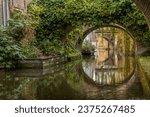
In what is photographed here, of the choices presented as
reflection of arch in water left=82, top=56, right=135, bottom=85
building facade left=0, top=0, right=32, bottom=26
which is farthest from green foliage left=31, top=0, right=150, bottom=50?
reflection of arch in water left=82, top=56, right=135, bottom=85

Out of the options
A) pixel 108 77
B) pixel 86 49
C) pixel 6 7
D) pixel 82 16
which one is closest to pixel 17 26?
pixel 6 7

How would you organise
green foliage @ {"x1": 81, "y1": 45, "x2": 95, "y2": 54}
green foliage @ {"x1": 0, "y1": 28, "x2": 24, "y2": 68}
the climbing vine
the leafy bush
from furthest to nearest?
green foliage @ {"x1": 81, "y1": 45, "x2": 95, "y2": 54} → the climbing vine → the leafy bush → green foliage @ {"x1": 0, "y1": 28, "x2": 24, "y2": 68}

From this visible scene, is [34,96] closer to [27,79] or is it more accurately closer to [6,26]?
[27,79]

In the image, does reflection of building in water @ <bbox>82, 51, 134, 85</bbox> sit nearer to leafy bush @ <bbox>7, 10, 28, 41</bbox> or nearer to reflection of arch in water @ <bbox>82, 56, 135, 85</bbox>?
reflection of arch in water @ <bbox>82, 56, 135, 85</bbox>

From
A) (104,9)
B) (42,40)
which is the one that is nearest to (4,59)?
(42,40)

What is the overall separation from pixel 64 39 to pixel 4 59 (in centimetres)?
794

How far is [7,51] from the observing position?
15266mm

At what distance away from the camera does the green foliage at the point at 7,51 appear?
1507cm

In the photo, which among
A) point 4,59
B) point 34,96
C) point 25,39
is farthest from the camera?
point 25,39

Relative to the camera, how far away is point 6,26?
17797 mm

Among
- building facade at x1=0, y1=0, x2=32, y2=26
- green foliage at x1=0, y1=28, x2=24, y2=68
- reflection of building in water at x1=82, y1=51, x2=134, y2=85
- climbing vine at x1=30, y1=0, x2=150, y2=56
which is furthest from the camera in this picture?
climbing vine at x1=30, y1=0, x2=150, y2=56

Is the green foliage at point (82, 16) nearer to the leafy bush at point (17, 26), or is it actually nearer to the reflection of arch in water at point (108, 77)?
the leafy bush at point (17, 26)

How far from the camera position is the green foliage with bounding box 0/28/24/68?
15.1 m

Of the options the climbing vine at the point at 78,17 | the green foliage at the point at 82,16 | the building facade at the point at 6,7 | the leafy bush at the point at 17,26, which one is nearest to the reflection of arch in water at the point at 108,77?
the leafy bush at the point at 17,26
